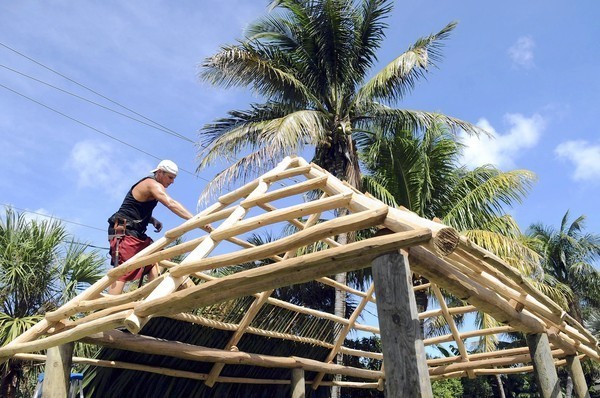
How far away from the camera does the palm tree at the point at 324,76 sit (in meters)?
10.0

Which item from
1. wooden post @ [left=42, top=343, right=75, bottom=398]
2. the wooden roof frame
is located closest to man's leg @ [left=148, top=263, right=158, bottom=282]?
the wooden roof frame

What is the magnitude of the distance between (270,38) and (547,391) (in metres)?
8.62

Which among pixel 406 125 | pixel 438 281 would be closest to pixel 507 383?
pixel 406 125

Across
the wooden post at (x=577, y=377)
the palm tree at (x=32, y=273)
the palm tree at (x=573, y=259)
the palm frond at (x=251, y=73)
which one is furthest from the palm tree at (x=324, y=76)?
the palm tree at (x=573, y=259)

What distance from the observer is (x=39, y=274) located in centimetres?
753

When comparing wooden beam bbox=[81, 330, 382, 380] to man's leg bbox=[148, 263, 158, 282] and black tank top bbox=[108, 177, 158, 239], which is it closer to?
man's leg bbox=[148, 263, 158, 282]

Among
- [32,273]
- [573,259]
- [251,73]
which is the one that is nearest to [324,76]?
[251,73]

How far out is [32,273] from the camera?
7.35 metres

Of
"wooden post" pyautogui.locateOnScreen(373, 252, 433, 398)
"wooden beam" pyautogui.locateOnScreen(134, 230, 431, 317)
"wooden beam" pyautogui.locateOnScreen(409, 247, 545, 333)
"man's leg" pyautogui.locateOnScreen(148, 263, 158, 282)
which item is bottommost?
"wooden post" pyautogui.locateOnScreen(373, 252, 433, 398)

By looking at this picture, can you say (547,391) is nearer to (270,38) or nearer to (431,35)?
(431,35)

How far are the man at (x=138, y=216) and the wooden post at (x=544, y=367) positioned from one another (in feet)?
11.6

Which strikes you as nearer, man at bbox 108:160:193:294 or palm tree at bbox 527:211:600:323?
man at bbox 108:160:193:294

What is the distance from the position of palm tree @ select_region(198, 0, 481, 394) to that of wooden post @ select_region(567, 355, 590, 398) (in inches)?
199

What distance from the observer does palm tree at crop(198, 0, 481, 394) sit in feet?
32.9
